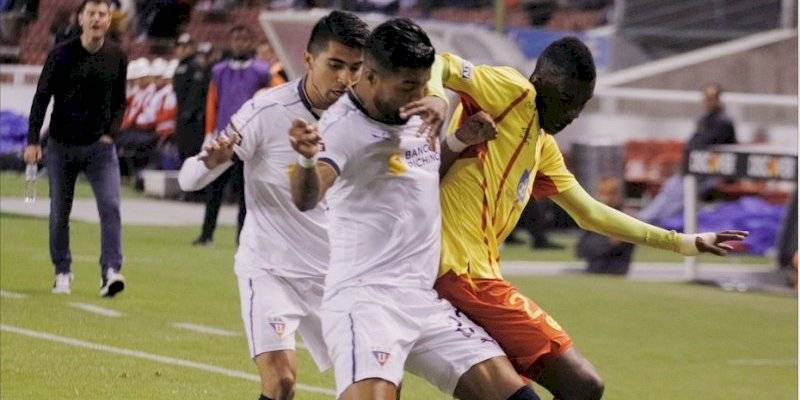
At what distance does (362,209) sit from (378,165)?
0.16m

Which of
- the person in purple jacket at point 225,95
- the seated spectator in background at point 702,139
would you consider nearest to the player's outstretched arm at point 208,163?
the person in purple jacket at point 225,95

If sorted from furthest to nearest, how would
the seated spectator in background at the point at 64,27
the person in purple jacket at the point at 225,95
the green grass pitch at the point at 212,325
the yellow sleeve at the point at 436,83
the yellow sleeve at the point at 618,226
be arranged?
the person in purple jacket at the point at 225,95 < the seated spectator in background at the point at 64,27 < the green grass pitch at the point at 212,325 < the yellow sleeve at the point at 618,226 < the yellow sleeve at the point at 436,83

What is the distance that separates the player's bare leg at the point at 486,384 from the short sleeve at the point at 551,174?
107cm

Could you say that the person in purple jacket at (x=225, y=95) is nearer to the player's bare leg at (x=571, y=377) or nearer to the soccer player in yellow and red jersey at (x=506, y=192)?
the soccer player in yellow and red jersey at (x=506, y=192)

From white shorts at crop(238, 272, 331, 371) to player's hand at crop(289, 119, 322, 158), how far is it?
160 cm

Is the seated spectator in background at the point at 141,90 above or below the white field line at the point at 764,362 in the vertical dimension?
above

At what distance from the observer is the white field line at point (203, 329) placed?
11.8 m

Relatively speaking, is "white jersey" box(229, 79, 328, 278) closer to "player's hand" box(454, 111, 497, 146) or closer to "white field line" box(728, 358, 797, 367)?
"player's hand" box(454, 111, 497, 146)

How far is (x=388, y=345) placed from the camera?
5.82 m

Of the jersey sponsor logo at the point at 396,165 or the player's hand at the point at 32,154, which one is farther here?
the player's hand at the point at 32,154

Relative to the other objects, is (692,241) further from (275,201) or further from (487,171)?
(275,201)

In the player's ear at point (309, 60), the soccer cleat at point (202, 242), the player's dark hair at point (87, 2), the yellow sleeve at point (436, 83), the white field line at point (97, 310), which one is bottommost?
the soccer cleat at point (202, 242)

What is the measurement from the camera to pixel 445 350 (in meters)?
6.14

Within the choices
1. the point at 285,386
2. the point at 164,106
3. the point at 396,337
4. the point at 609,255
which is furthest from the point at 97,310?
the point at 396,337
